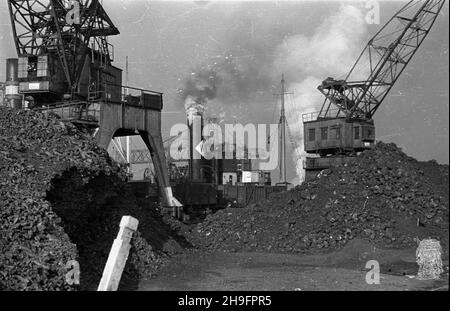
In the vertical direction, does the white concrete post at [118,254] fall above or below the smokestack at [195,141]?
below

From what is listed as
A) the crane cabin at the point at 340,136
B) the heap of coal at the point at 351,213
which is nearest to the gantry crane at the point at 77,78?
the heap of coal at the point at 351,213

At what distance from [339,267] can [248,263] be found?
100 inches

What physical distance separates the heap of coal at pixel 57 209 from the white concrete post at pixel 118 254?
214cm

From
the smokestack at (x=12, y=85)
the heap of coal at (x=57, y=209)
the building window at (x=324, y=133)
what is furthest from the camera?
the building window at (x=324, y=133)

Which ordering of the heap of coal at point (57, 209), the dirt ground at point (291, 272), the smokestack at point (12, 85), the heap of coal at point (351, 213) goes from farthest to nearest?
the smokestack at point (12, 85)
the heap of coal at point (351, 213)
the dirt ground at point (291, 272)
the heap of coal at point (57, 209)

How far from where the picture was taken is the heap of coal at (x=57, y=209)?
860 cm

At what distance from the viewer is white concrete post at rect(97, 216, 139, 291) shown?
253 inches

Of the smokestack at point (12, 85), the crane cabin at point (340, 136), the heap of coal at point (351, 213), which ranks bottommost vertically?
the heap of coal at point (351, 213)

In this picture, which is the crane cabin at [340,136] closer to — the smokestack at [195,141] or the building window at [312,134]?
the building window at [312,134]

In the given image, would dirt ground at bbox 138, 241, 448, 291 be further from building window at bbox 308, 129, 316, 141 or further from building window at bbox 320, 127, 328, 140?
building window at bbox 308, 129, 316, 141

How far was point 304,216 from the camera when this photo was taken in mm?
17656

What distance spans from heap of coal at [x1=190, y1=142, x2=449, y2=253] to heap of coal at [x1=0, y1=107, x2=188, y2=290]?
13.3ft
